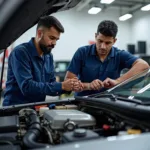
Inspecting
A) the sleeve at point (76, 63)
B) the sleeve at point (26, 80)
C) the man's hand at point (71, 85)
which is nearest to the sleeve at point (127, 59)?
the sleeve at point (76, 63)

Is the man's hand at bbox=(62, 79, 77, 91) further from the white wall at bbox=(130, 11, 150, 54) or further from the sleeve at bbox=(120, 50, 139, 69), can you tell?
the white wall at bbox=(130, 11, 150, 54)

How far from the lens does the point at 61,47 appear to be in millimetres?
9586

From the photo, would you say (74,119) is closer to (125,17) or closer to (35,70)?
(35,70)

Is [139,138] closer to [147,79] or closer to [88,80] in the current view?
[147,79]

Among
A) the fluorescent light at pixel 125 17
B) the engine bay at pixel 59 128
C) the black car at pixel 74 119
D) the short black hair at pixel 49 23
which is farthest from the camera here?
the fluorescent light at pixel 125 17

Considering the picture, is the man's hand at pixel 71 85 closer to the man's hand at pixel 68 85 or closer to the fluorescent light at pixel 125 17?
the man's hand at pixel 68 85

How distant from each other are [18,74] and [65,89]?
420 mm

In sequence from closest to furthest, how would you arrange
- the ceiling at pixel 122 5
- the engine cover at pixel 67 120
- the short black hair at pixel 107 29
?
the engine cover at pixel 67 120
the short black hair at pixel 107 29
the ceiling at pixel 122 5

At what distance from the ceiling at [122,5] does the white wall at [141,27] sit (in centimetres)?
39

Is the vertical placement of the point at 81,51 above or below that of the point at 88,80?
above

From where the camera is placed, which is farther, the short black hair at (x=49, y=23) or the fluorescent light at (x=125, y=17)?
the fluorescent light at (x=125, y=17)

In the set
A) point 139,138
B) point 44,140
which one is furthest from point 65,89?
point 139,138

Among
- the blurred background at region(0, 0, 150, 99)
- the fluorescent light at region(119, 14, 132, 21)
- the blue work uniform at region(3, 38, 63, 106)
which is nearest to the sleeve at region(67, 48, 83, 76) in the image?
the blue work uniform at region(3, 38, 63, 106)

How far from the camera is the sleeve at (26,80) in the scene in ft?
6.45
